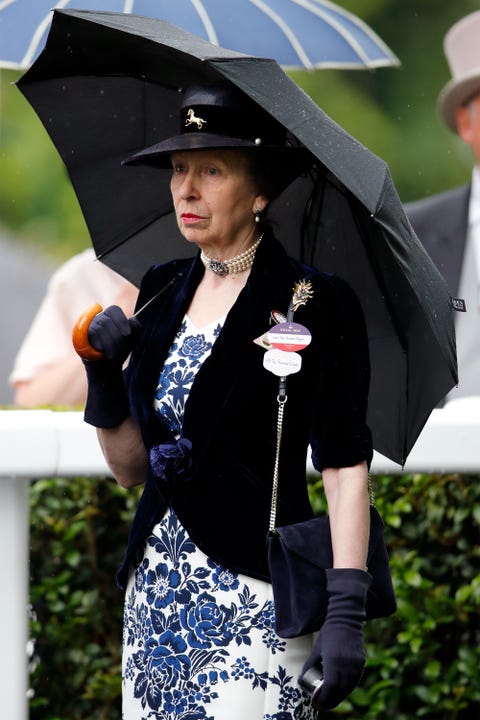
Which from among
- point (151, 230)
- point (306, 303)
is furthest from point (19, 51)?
point (306, 303)

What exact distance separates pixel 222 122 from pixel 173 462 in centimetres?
67

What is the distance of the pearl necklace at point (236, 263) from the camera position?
3.06 m

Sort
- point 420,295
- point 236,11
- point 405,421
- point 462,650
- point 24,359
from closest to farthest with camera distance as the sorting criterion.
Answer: point 420,295
point 405,421
point 462,650
point 236,11
point 24,359

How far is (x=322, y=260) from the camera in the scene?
3.33m

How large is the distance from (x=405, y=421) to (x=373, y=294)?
28 centimetres

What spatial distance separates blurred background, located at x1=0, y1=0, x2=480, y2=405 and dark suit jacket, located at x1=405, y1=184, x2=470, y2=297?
113 inches

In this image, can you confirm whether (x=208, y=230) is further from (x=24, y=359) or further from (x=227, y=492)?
(x=24, y=359)

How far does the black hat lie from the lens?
9.62 ft

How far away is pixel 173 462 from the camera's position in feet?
9.70

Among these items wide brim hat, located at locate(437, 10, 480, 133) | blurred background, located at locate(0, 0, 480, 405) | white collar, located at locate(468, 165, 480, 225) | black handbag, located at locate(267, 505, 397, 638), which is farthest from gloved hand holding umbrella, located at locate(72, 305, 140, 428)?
blurred background, located at locate(0, 0, 480, 405)

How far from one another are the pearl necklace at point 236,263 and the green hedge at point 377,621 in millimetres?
1281

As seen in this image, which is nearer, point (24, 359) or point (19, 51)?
point (19, 51)

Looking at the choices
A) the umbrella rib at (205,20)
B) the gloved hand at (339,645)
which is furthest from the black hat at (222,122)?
the umbrella rib at (205,20)

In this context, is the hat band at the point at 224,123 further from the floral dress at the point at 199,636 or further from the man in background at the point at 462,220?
the man in background at the point at 462,220
